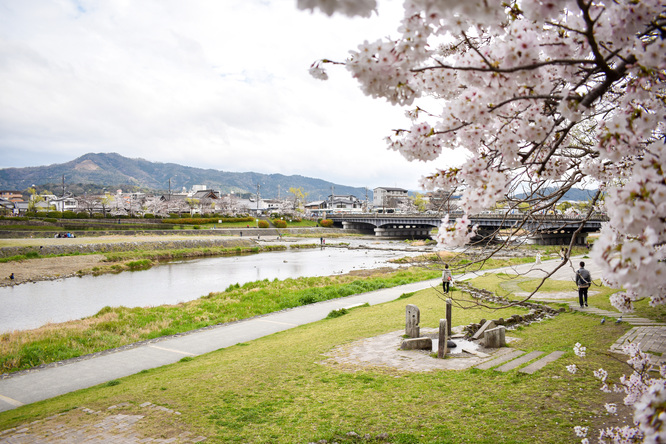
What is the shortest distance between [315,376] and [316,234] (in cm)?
7260

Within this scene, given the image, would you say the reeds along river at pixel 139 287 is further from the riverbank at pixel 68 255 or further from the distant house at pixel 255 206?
the distant house at pixel 255 206

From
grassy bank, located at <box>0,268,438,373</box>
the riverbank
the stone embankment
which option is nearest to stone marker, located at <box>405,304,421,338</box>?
grassy bank, located at <box>0,268,438,373</box>

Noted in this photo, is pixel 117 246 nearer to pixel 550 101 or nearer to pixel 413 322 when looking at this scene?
pixel 413 322

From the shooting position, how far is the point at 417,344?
935cm

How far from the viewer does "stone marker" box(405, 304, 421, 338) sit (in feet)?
33.1

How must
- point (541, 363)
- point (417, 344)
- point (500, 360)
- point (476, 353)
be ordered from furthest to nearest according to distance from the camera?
1. point (417, 344)
2. point (476, 353)
3. point (500, 360)
4. point (541, 363)

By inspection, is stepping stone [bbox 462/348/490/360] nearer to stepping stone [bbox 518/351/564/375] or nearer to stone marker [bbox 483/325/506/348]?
stone marker [bbox 483/325/506/348]

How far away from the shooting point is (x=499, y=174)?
3.28 meters

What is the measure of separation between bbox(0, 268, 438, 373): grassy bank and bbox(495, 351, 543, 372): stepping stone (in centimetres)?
986

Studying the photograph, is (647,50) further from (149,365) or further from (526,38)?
(149,365)

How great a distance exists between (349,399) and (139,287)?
23.5 meters

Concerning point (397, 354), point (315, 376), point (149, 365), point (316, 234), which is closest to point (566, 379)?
point (397, 354)

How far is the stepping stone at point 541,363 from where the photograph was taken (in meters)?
7.36

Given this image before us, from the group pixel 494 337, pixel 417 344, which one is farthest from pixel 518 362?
pixel 417 344
